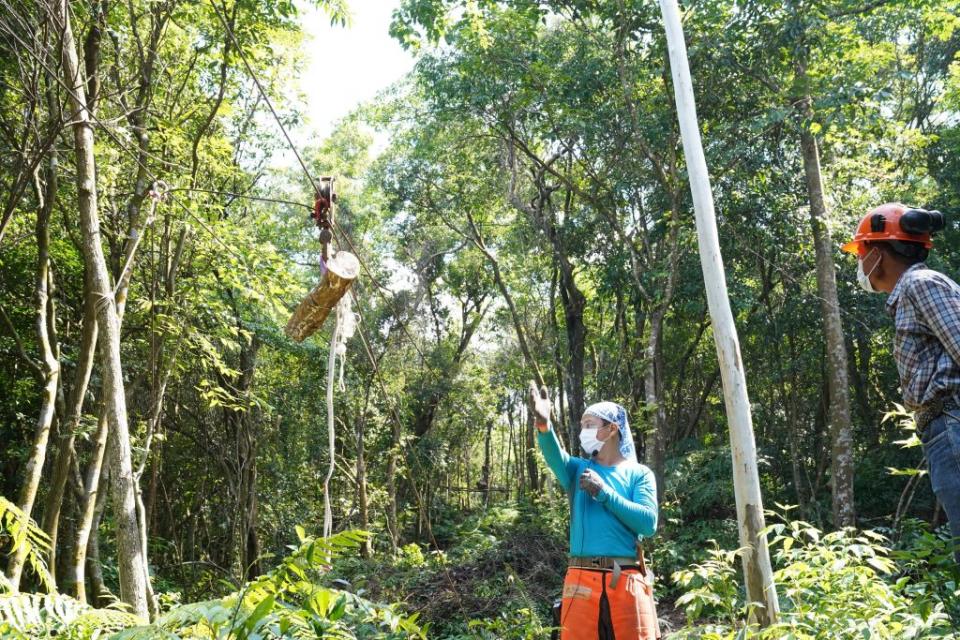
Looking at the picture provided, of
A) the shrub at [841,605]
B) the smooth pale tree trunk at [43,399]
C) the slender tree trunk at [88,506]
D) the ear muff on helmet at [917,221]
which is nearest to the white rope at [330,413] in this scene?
the shrub at [841,605]

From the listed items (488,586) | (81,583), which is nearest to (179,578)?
(488,586)

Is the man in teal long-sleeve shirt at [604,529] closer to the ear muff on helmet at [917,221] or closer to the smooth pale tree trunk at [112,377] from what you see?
the ear muff on helmet at [917,221]

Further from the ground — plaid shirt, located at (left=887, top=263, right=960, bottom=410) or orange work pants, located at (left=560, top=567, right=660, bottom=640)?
plaid shirt, located at (left=887, top=263, right=960, bottom=410)

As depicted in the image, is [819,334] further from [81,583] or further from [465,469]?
[465,469]

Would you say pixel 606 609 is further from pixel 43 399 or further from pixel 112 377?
→ pixel 43 399

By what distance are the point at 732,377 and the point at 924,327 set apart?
2.31ft

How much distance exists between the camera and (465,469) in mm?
21484

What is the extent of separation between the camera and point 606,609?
3.04 metres

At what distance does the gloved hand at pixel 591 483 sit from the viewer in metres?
3.08

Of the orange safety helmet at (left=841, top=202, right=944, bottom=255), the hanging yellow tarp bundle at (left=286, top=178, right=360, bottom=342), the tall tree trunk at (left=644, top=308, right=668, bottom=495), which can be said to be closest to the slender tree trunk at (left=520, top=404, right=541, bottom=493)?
the tall tree trunk at (left=644, top=308, right=668, bottom=495)

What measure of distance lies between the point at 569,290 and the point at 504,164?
2.60 metres

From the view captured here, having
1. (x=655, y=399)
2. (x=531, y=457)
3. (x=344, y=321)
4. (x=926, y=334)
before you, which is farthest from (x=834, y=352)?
(x=531, y=457)

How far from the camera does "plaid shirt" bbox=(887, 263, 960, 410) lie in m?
2.23

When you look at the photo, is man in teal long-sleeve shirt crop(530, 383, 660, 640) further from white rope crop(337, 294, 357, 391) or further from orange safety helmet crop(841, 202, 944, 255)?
orange safety helmet crop(841, 202, 944, 255)
